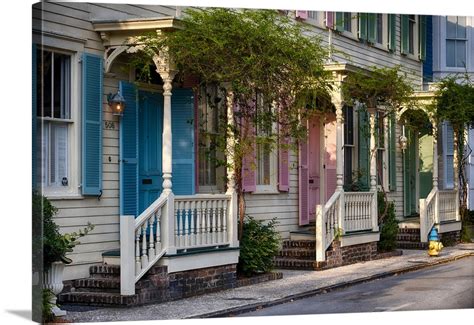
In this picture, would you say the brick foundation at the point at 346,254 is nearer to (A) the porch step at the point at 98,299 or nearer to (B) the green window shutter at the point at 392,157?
(B) the green window shutter at the point at 392,157

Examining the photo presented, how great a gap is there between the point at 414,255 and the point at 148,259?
8.90m

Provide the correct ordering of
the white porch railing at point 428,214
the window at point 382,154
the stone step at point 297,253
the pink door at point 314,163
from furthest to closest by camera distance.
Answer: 1. the window at point 382,154
2. the white porch railing at point 428,214
3. the pink door at point 314,163
4. the stone step at point 297,253

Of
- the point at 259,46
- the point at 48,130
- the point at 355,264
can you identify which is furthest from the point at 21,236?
the point at 355,264

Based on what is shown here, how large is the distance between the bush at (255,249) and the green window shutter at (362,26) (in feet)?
23.4

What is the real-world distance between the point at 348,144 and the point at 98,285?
30.6 feet

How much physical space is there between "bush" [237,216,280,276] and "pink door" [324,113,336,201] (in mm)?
4839

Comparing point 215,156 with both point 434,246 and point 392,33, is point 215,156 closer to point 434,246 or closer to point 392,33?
point 434,246

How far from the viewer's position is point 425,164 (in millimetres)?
24547

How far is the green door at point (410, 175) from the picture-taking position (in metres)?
23.2

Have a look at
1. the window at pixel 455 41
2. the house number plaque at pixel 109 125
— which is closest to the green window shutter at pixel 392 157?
the window at pixel 455 41

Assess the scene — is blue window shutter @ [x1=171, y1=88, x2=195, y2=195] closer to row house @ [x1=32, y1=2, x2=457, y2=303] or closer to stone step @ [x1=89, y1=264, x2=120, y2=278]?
row house @ [x1=32, y1=2, x2=457, y2=303]

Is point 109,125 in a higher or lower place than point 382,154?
higher

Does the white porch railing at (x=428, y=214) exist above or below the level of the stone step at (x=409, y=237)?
above

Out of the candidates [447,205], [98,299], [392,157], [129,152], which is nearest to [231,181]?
[129,152]
